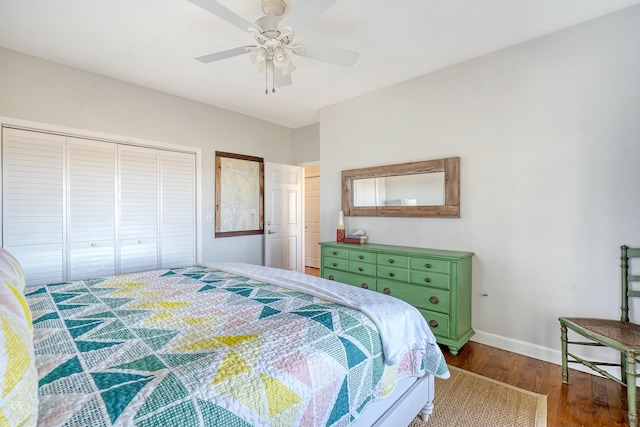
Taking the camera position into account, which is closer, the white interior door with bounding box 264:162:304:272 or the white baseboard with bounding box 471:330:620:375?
the white baseboard with bounding box 471:330:620:375

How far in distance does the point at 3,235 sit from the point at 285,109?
313 centimetres

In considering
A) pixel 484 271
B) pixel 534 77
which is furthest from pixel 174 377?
pixel 534 77

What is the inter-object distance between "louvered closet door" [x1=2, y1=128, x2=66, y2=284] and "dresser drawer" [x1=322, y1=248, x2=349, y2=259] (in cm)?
259

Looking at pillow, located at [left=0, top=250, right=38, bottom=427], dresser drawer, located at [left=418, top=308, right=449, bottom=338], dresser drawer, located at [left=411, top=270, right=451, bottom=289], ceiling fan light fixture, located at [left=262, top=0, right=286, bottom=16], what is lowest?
dresser drawer, located at [left=418, top=308, right=449, bottom=338]

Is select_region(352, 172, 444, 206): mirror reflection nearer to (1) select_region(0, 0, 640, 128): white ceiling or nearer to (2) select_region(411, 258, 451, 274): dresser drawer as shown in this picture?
(2) select_region(411, 258, 451, 274): dresser drawer

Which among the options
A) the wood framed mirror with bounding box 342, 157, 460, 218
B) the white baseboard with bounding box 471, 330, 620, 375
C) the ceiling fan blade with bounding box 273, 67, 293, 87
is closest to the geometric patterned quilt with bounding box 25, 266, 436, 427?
the white baseboard with bounding box 471, 330, 620, 375

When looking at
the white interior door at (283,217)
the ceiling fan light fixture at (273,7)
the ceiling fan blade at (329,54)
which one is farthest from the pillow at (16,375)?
the white interior door at (283,217)

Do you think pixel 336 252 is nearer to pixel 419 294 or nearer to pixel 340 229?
pixel 340 229

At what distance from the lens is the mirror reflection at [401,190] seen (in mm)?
2963

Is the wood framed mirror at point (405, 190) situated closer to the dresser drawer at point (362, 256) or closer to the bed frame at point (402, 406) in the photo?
the dresser drawer at point (362, 256)

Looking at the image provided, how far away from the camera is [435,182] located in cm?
297

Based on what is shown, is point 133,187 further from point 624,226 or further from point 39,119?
point 624,226

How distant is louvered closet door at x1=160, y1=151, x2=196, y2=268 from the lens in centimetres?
351

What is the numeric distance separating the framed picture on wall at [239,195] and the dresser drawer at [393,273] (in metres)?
2.14
